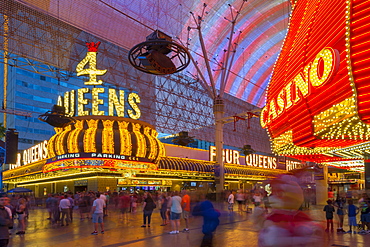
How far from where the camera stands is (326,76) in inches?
350

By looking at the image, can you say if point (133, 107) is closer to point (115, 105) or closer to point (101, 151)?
point (115, 105)

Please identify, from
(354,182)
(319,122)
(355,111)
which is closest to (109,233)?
(319,122)

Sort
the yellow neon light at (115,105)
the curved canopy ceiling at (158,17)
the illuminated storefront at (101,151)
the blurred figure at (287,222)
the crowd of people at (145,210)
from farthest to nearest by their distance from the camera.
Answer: the curved canopy ceiling at (158,17) → the yellow neon light at (115,105) → the illuminated storefront at (101,151) → the crowd of people at (145,210) → the blurred figure at (287,222)

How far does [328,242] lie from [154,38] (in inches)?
330

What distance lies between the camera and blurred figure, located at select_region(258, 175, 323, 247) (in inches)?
Answer: 190

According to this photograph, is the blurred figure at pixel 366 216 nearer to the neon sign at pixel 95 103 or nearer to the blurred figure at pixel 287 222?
the blurred figure at pixel 287 222

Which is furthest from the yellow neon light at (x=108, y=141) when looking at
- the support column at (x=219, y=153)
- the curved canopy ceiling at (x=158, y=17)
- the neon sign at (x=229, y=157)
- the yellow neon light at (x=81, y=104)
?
the neon sign at (x=229, y=157)

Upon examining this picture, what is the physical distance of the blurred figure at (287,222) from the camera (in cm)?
483

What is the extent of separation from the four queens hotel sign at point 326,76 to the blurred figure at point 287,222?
4039 millimetres

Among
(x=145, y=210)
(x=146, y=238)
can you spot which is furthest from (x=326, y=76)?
(x=145, y=210)

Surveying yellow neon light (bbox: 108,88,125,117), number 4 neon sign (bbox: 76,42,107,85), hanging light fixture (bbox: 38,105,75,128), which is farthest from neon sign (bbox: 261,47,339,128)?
number 4 neon sign (bbox: 76,42,107,85)

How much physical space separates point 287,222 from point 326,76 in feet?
16.5

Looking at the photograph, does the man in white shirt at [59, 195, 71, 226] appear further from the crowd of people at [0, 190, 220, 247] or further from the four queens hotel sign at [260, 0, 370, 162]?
the four queens hotel sign at [260, 0, 370, 162]

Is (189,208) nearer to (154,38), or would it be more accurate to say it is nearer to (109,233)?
(109,233)
